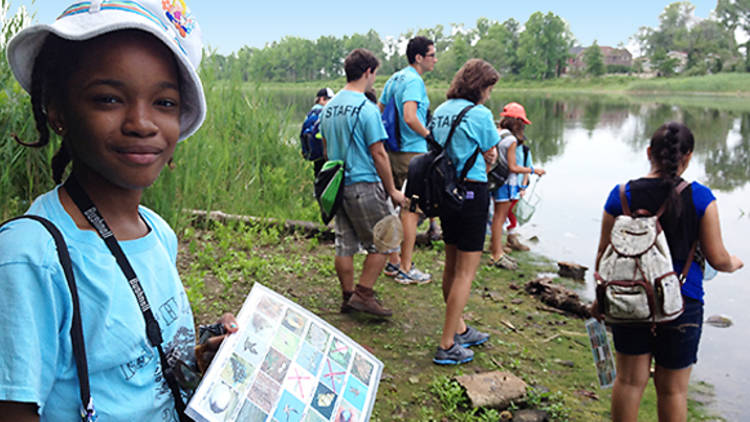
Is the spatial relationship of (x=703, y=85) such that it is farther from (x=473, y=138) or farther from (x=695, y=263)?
(x=695, y=263)

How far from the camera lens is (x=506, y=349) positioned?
4.32m

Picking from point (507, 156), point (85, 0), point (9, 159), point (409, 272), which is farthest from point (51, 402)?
point (507, 156)

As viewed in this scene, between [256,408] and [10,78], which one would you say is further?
[10,78]

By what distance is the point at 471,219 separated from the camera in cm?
390

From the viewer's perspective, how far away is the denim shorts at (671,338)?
270 centimetres

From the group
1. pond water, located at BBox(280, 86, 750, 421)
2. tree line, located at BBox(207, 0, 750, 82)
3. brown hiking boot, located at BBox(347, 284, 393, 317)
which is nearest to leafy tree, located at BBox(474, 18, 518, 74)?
tree line, located at BBox(207, 0, 750, 82)

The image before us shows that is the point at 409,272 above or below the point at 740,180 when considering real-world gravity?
above

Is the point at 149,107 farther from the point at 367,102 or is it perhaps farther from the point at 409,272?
the point at 409,272

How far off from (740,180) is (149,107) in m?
13.9

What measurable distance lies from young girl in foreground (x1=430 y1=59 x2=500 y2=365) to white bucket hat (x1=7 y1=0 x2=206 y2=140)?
2798 millimetres

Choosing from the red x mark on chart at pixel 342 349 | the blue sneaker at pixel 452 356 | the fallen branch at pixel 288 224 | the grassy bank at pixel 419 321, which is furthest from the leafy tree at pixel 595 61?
the red x mark on chart at pixel 342 349

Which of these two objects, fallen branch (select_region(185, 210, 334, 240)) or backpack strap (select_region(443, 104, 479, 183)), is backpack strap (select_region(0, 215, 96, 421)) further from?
fallen branch (select_region(185, 210, 334, 240))

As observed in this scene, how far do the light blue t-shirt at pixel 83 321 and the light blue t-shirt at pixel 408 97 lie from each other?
175 inches

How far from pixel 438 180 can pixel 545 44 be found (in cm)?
8224
